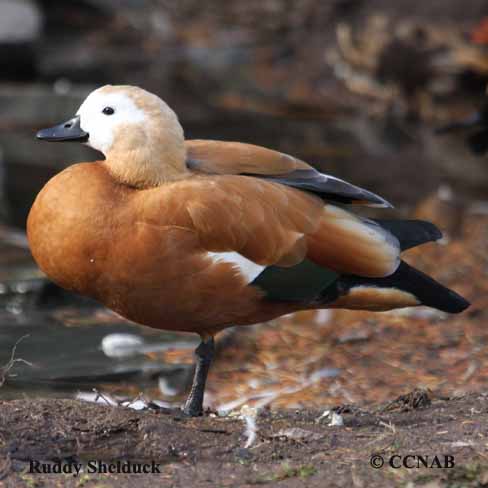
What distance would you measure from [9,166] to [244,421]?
6.48 metres

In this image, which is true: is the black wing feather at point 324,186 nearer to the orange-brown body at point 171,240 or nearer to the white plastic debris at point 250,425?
the orange-brown body at point 171,240

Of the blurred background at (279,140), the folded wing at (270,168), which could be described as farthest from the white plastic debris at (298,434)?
the blurred background at (279,140)

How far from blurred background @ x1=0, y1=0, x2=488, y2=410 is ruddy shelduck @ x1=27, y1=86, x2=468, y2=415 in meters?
0.71

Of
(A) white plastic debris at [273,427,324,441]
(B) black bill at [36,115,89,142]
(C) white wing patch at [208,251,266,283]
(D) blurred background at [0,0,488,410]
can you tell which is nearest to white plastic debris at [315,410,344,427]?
(A) white plastic debris at [273,427,324,441]

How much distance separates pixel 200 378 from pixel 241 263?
1.89 feet

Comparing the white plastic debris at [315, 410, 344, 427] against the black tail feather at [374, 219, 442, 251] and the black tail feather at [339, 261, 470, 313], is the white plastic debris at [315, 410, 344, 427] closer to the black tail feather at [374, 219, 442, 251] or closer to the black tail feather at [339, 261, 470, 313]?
the black tail feather at [339, 261, 470, 313]

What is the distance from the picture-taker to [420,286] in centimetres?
455

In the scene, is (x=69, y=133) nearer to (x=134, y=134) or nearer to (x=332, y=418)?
(x=134, y=134)

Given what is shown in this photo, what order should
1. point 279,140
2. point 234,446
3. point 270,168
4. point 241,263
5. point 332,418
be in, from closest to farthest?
point 234,446, point 241,263, point 332,418, point 270,168, point 279,140

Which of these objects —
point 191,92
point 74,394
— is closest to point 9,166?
point 191,92

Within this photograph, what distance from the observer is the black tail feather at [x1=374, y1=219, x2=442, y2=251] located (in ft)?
15.3

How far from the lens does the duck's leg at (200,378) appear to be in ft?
14.6

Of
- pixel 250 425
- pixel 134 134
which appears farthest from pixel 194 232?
pixel 250 425

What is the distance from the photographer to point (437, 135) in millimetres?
10883
